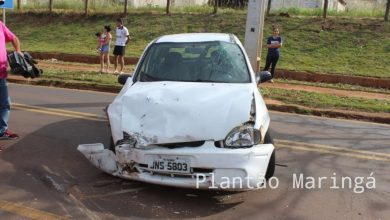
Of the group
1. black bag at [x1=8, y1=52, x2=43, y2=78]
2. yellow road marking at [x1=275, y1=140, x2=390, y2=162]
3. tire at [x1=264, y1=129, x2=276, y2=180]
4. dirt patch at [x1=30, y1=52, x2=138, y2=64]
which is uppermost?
black bag at [x1=8, y1=52, x2=43, y2=78]

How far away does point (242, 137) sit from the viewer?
4469 mm

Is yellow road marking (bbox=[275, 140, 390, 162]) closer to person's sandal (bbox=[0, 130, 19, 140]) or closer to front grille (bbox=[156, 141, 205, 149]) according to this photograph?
front grille (bbox=[156, 141, 205, 149])

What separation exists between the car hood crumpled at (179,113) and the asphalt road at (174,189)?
0.64 m

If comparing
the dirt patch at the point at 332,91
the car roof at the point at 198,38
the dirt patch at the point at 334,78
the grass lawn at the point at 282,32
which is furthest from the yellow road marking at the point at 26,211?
the grass lawn at the point at 282,32

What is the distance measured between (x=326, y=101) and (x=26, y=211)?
27.1ft

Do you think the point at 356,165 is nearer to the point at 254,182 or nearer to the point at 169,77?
the point at 254,182

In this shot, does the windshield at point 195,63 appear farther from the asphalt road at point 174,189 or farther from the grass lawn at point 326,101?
the grass lawn at point 326,101

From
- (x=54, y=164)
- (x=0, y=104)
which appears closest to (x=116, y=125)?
(x=54, y=164)

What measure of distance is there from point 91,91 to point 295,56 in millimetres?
9317

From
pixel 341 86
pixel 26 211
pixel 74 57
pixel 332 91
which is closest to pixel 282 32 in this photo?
pixel 341 86

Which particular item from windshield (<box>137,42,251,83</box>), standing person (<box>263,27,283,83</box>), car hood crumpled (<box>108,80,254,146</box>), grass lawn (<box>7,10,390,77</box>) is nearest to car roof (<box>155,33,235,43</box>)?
windshield (<box>137,42,251,83</box>)

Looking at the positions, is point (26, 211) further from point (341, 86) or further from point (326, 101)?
point (341, 86)

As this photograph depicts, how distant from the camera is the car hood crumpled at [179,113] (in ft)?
14.7

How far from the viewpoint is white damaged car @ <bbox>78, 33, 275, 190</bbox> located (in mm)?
4363
